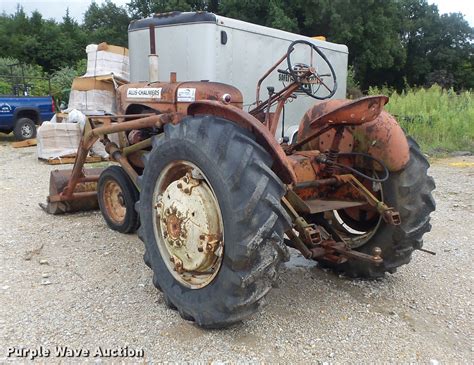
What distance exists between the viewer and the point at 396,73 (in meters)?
34.0

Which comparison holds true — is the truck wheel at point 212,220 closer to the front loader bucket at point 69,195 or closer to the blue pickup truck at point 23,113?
the front loader bucket at point 69,195

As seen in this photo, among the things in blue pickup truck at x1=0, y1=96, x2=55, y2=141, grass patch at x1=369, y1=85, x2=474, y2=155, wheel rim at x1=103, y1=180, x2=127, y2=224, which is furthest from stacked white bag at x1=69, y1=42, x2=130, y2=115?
grass patch at x1=369, y1=85, x2=474, y2=155

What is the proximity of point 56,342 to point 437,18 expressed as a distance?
39.9 meters

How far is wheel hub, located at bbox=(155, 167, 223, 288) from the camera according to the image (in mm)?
2777

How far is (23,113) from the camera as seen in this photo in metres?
14.1

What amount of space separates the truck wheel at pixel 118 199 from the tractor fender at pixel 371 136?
1924 mm

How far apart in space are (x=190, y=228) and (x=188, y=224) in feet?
0.09

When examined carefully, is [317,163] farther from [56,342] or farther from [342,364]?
[56,342]

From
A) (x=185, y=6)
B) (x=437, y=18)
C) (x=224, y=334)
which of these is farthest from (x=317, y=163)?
(x=437, y=18)

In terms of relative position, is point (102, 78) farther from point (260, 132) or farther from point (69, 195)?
point (260, 132)

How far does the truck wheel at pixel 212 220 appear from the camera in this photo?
2.54 metres

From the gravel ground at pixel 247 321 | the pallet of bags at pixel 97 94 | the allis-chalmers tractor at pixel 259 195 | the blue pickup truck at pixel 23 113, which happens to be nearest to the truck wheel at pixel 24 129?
the blue pickup truck at pixel 23 113

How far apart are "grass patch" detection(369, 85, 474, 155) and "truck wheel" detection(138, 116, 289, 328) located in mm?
8792

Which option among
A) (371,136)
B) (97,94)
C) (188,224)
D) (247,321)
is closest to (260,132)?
(188,224)
